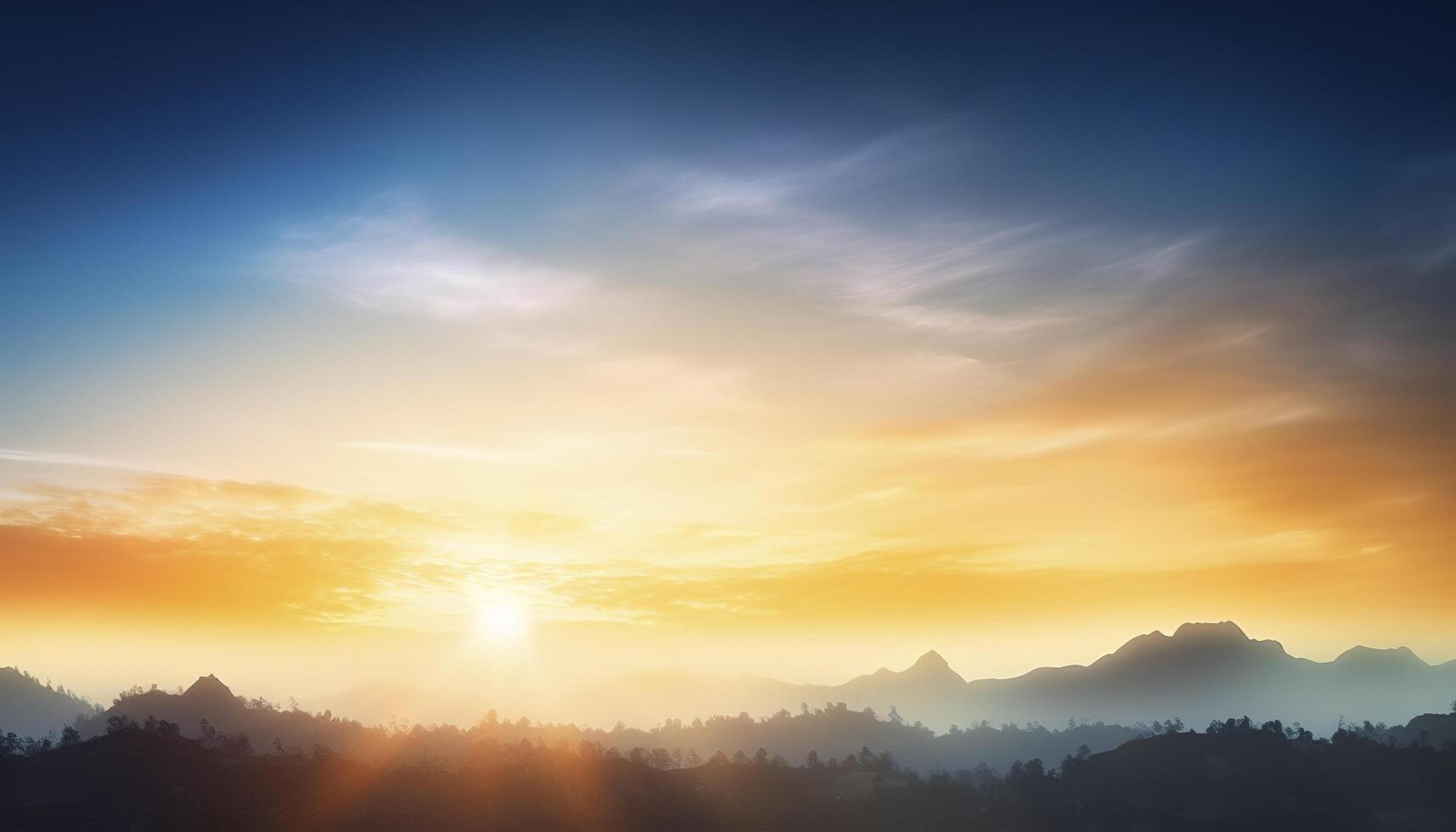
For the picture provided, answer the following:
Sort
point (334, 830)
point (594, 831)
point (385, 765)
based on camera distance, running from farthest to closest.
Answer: point (385, 765) < point (594, 831) < point (334, 830)

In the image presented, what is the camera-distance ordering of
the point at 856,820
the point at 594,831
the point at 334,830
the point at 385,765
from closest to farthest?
1. the point at 334,830
2. the point at 594,831
3. the point at 385,765
4. the point at 856,820

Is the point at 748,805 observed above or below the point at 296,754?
below

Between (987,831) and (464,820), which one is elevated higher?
(464,820)

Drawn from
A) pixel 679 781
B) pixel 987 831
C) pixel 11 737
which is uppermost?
pixel 11 737

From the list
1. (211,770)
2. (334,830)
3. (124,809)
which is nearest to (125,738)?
(211,770)

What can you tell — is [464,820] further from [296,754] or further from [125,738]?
[125,738]

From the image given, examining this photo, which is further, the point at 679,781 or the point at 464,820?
the point at 679,781

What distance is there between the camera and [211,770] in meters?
134

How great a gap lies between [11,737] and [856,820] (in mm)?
163620

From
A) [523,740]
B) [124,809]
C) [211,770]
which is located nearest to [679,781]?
[523,740]

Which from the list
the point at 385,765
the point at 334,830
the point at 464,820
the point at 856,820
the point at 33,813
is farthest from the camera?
the point at 856,820

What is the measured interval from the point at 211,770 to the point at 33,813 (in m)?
Result: 23.2

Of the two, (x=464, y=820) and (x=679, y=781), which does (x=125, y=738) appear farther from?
(x=679, y=781)

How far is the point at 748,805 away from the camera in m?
192
